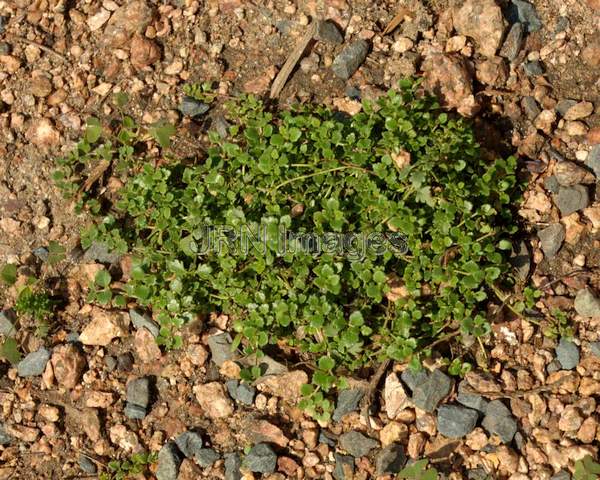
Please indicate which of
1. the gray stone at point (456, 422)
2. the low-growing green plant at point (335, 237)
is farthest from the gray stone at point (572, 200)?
the gray stone at point (456, 422)

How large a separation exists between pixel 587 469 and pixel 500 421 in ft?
1.24

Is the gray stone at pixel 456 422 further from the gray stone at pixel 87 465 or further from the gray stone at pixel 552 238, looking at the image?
the gray stone at pixel 87 465

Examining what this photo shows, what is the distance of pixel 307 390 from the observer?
137 inches

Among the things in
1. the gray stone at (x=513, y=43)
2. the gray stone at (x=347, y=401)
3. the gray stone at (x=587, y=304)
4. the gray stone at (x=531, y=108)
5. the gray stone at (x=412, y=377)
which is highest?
the gray stone at (x=513, y=43)

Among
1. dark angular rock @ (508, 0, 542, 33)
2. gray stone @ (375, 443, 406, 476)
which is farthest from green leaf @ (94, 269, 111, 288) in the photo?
dark angular rock @ (508, 0, 542, 33)

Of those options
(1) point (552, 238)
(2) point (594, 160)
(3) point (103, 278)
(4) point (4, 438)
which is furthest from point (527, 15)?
(4) point (4, 438)

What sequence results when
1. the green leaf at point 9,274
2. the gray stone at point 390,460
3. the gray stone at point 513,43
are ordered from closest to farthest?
the gray stone at point 390,460 < the green leaf at point 9,274 < the gray stone at point 513,43

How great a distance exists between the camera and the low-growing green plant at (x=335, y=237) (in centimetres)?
345

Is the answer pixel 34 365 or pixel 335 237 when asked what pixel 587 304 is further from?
pixel 34 365

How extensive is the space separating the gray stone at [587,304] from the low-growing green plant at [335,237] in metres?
0.29

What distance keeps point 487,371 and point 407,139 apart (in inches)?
40.6

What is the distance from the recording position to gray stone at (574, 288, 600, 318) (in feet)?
11.8

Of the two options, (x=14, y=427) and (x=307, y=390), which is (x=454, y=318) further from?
(x=14, y=427)

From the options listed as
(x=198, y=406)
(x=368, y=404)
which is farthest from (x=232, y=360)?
(x=368, y=404)
